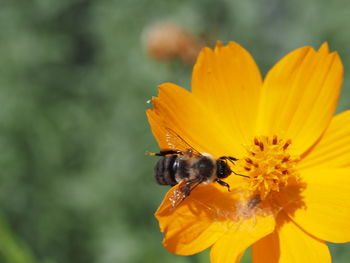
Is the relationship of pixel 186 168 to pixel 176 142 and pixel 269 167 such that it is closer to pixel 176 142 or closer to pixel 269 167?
pixel 176 142

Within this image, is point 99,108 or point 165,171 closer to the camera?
point 165,171

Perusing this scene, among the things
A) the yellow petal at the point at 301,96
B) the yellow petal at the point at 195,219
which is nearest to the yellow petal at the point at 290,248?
the yellow petal at the point at 195,219

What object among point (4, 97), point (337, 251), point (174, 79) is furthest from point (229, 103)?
point (4, 97)

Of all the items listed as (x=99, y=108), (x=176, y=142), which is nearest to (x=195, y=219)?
(x=176, y=142)

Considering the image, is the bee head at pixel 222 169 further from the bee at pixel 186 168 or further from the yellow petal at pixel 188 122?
the yellow petal at pixel 188 122

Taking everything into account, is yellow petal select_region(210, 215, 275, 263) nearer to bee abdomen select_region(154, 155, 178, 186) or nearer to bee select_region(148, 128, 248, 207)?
bee select_region(148, 128, 248, 207)

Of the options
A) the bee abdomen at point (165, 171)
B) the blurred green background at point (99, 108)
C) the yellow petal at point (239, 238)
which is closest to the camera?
the yellow petal at point (239, 238)

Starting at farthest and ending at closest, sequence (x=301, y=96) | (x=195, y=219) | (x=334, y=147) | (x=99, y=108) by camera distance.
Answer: (x=99, y=108)
(x=301, y=96)
(x=334, y=147)
(x=195, y=219)
